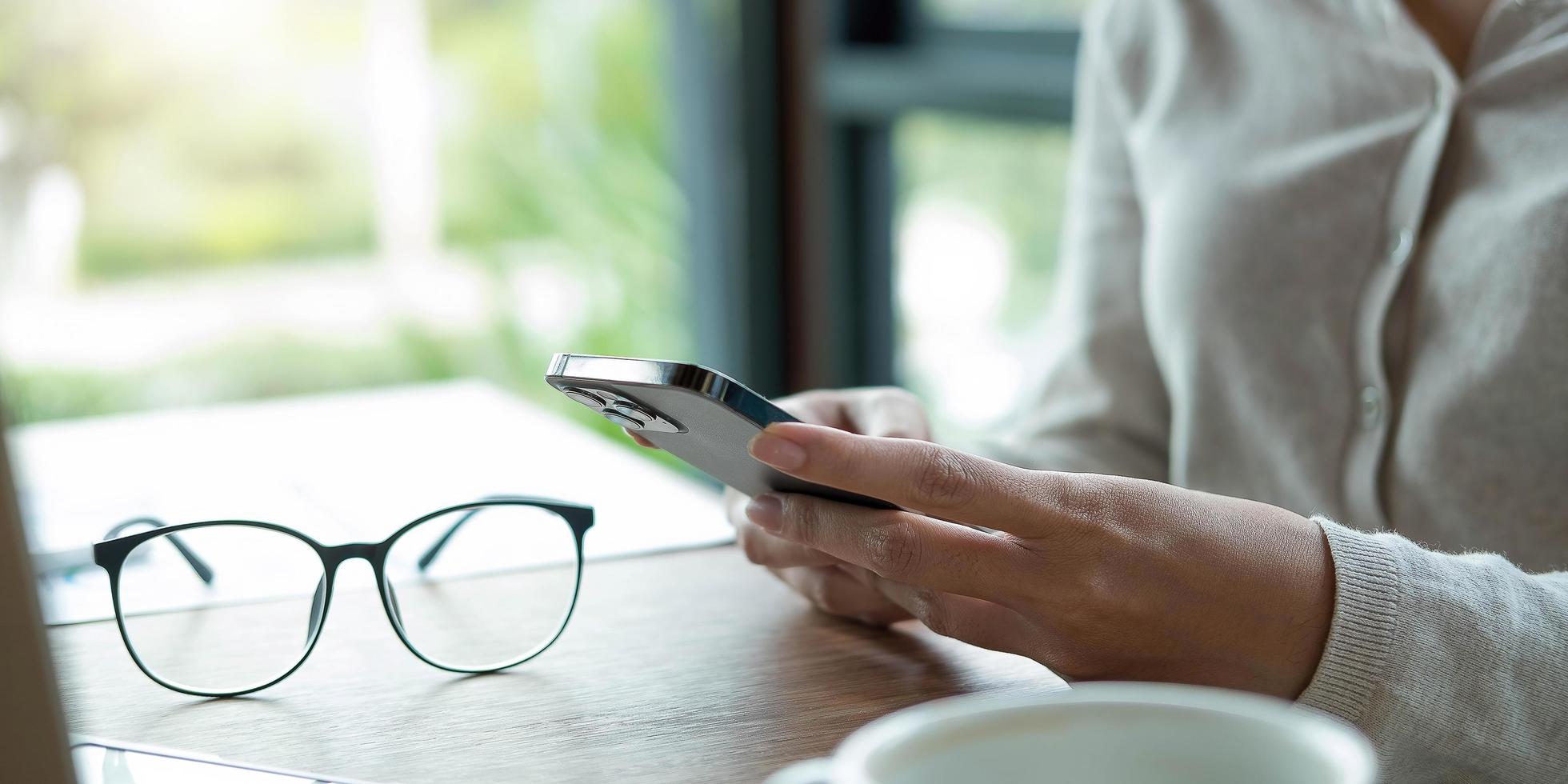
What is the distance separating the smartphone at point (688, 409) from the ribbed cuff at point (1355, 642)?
0.57 ft

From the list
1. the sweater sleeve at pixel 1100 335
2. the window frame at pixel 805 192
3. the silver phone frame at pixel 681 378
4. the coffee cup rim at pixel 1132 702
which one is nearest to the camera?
the coffee cup rim at pixel 1132 702

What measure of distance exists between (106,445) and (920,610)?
0.84 m

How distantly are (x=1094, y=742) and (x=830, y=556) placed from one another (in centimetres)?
30

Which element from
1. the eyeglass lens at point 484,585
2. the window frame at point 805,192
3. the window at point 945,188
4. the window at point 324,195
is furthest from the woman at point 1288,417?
the window at point 324,195

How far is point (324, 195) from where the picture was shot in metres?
2.42

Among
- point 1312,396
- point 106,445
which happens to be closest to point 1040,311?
point 1312,396

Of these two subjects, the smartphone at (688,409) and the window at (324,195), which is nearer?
the smartphone at (688,409)

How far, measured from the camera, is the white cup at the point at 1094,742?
275mm

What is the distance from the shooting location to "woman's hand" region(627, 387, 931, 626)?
2.04 ft

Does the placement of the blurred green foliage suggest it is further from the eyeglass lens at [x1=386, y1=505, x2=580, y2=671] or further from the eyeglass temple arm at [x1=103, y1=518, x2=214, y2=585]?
the eyeglass temple arm at [x1=103, y1=518, x2=214, y2=585]

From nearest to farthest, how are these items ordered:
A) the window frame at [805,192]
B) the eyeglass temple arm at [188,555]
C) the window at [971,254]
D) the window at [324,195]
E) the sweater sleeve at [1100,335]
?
the eyeglass temple arm at [188,555]
the sweater sleeve at [1100,335]
the window at [971,254]
the window at [324,195]
the window frame at [805,192]

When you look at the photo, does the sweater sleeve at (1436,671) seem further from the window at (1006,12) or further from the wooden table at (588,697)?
the window at (1006,12)

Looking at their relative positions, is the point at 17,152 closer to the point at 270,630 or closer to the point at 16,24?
the point at 16,24

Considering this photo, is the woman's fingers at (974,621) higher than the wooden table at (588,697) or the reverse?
higher
